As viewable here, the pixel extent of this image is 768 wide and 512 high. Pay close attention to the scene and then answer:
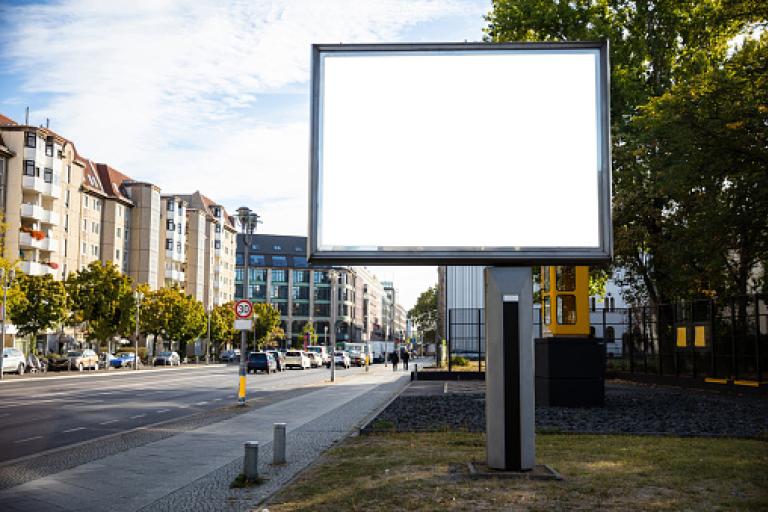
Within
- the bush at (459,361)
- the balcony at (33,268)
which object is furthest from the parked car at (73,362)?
the bush at (459,361)

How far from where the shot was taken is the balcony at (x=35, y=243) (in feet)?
234

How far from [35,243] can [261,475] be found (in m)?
67.9

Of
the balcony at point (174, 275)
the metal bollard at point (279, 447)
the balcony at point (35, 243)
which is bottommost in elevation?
the metal bollard at point (279, 447)

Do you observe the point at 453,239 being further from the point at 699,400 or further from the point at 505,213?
the point at 699,400

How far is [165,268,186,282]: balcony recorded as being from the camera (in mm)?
104669

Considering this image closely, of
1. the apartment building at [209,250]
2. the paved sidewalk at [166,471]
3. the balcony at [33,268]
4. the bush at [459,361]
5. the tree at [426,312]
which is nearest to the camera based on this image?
the paved sidewalk at [166,471]

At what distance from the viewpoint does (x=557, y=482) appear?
30.7ft

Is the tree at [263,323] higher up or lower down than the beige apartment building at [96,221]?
lower down

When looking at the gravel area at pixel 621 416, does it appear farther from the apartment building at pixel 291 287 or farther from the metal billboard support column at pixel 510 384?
the apartment building at pixel 291 287

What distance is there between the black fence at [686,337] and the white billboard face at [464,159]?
17.3m

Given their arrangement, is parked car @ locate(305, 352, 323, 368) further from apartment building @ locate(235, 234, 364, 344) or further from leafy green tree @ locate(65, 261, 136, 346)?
apartment building @ locate(235, 234, 364, 344)

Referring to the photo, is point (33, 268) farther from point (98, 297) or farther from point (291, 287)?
point (291, 287)

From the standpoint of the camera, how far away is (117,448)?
1420 centimetres

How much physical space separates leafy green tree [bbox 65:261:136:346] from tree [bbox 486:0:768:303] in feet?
134
